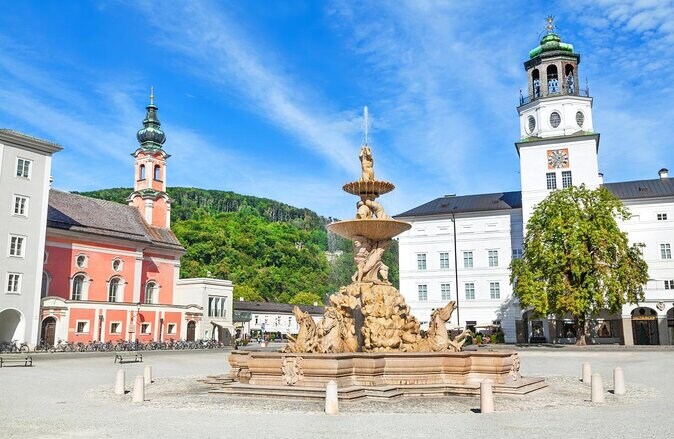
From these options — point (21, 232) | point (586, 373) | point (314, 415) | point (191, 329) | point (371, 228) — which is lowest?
point (314, 415)

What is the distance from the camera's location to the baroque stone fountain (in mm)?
14977

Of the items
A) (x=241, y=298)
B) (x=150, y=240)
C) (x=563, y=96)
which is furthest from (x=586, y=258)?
(x=241, y=298)

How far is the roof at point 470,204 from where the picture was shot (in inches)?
2270

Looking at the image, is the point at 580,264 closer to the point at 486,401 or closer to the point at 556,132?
the point at 556,132

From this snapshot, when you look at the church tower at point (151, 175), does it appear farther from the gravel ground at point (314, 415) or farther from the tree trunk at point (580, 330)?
the gravel ground at point (314, 415)

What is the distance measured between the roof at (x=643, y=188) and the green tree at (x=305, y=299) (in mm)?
53206

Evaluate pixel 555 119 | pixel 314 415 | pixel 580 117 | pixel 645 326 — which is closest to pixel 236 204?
pixel 555 119

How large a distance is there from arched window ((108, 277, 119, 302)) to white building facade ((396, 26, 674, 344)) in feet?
81.7

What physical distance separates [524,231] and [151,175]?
35548mm

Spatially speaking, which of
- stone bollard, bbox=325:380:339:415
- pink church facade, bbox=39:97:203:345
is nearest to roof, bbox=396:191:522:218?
pink church facade, bbox=39:97:203:345

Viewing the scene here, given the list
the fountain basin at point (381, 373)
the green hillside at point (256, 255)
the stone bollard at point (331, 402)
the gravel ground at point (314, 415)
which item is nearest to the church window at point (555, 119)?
the gravel ground at point (314, 415)

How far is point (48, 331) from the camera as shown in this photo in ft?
149

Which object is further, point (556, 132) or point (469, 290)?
point (469, 290)

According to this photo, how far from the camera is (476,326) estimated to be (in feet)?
180
